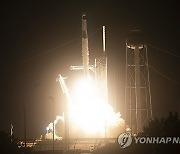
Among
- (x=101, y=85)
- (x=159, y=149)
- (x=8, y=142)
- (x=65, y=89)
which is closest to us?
(x=159, y=149)

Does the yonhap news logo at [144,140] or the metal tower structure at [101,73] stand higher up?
the metal tower structure at [101,73]

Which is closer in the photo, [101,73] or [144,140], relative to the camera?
[144,140]

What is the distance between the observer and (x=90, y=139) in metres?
67.0

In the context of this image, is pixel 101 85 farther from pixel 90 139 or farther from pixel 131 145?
pixel 131 145

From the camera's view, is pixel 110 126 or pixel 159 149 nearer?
pixel 159 149

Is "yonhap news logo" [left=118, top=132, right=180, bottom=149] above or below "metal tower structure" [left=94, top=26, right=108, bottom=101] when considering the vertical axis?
below

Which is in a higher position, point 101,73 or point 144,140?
point 101,73

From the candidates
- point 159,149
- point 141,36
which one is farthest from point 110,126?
point 159,149

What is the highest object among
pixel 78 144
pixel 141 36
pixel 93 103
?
pixel 141 36

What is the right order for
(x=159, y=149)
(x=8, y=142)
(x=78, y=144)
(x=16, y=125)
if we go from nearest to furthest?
(x=159, y=149)
(x=8, y=142)
(x=78, y=144)
(x=16, y=125)

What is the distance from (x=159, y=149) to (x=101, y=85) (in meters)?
28.7

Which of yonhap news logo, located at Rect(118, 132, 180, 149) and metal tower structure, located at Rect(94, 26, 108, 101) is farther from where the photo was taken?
metal tower structure, located at Rect(94, 26, 108, 101)

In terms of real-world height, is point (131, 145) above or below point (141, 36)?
below

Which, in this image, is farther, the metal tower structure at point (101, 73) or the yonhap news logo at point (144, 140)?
the metal tower structure at point (101, 73)
